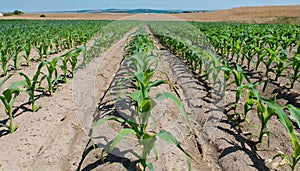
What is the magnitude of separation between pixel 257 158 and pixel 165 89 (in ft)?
6.83

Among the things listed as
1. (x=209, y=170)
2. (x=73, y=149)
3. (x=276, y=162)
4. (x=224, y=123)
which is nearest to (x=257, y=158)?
(x=276, y=162)

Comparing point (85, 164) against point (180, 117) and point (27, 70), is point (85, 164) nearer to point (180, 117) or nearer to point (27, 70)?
point (180, 117)

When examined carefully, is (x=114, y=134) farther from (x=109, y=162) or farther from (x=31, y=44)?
(x=31, y=44)

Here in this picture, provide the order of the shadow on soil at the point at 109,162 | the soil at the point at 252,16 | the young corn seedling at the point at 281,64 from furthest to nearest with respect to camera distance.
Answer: the soil at the point at 252,16 → the young corn seedling at the point at 281,64 → the shadow on soil at the point at 109,162

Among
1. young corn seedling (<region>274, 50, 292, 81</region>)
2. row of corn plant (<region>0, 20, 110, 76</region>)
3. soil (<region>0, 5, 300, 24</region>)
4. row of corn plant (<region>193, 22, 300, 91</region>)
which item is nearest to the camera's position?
young corn seedling (<region>274, 50, 292, 81</region>)

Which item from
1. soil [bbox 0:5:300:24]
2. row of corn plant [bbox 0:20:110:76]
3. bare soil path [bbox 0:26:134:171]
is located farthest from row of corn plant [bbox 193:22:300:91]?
soil [bbox 0:5:300:24]

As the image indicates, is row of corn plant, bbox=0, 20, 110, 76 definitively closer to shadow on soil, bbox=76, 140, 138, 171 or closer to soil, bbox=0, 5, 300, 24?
shadow on soil, bbox=76, 140, 138, 171

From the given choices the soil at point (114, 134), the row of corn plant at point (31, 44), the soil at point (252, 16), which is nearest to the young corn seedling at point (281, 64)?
the soil at point (114, 134)

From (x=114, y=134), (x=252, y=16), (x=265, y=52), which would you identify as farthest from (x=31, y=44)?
(x=252, y=16)

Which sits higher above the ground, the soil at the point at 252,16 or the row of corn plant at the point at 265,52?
the soil at the point at 252,16

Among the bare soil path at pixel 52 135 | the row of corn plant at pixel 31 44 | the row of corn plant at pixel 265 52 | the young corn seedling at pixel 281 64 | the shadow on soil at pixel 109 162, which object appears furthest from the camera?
the row of corn plant at pixel 31 44

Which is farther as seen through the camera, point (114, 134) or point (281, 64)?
point (281, 64)

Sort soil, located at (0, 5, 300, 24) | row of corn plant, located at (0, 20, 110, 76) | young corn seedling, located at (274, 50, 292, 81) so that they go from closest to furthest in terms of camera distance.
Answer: young corn seedling, located at (274, 50, 292, 81) → row of corn plant, located at (0, 20, 110, 76) → soil, located at (0, 5, 300, 24)

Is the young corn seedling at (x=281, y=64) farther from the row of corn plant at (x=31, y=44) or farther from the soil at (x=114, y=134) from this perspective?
the row of corn plant at (x=31, y=44)
